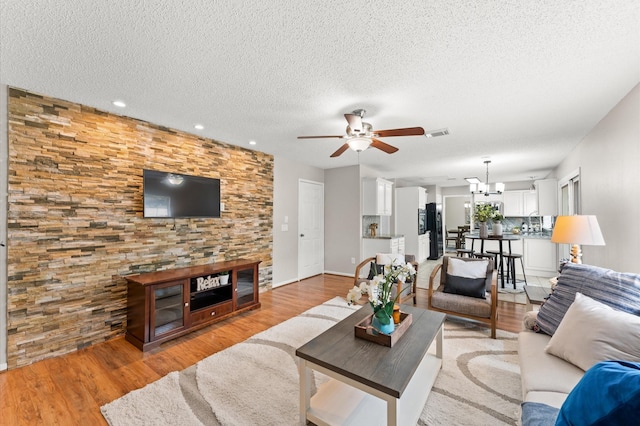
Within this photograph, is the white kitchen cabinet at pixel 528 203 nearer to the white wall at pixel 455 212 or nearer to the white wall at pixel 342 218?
the white wall at pixel 455 212

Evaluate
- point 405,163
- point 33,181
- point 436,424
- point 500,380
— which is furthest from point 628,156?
point 33,181

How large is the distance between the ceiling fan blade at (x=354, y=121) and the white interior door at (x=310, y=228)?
318 cm

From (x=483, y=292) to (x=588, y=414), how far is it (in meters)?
2.95

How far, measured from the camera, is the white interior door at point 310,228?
228 inches

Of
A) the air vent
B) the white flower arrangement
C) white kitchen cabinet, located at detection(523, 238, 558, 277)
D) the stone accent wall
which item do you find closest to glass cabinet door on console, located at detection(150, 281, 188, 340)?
the stone accent wall

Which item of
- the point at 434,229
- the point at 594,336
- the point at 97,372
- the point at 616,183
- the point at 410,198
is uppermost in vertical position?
the point at 410,198

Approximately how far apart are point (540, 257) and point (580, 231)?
4674mm

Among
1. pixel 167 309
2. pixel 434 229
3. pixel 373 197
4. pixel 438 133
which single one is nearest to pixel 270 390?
pixel 167 309

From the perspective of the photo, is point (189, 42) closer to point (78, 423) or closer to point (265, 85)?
point (265, 85)

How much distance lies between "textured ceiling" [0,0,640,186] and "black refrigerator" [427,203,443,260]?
16.8ft

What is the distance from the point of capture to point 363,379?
153 centimetres

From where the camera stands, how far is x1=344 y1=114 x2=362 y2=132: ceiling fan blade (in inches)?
99.4

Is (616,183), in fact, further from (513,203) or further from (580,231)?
(513,203)

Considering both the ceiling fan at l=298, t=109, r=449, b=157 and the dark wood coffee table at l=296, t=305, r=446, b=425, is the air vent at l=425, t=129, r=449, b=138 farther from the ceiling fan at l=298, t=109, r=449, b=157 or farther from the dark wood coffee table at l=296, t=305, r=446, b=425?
the dark wood coffee table at l=296, t=305, r=446, b=425
